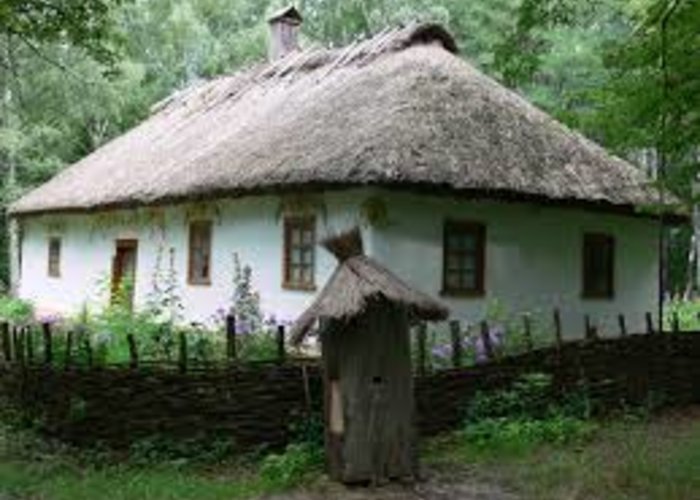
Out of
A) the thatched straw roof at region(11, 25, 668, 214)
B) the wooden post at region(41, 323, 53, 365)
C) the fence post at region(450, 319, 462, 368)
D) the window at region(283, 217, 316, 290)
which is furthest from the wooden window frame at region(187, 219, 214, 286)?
the fence post at region(450, 319, 462, 368)

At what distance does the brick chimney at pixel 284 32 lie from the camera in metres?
27.3

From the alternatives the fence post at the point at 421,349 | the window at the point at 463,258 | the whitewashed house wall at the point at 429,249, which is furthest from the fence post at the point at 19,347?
the window at the point at 463,258

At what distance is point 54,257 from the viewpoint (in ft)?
88.8

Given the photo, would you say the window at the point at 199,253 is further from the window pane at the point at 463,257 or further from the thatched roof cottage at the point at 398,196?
the window pane at the point at 463,257

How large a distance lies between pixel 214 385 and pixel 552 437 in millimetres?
3194

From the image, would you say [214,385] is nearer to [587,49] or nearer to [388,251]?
[388,251]

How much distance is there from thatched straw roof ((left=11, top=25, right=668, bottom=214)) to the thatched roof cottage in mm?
37

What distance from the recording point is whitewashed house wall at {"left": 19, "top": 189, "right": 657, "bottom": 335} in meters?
16.5

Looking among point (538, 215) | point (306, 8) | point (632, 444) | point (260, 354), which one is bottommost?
point (632, 444)

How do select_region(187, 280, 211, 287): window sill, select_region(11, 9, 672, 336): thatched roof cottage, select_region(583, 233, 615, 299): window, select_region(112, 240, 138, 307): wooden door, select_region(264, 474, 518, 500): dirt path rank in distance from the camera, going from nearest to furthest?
select_region(264, 474, 518, 500): dirt path → select_region(11, 9, 672, 336): thatched roof cottage → select_region(583, 233, 615, 299): window → select_region(187, 280, 211, 287): window sill → select_region(112, 240, 138, 307): wooden door

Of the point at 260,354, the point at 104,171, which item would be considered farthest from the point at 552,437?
the point at 104,171

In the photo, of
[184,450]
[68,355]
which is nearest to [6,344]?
[68,355]

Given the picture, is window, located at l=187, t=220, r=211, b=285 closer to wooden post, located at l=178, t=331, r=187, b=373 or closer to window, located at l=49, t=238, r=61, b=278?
window, located at l=49, t=238, r=61, b=278

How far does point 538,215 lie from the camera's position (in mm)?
18094
